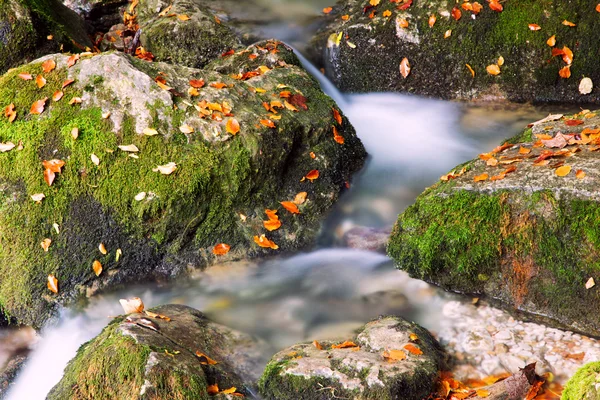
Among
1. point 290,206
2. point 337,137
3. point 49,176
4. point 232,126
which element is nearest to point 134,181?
point 49,176

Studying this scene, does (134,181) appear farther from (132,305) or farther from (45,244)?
(132,305)

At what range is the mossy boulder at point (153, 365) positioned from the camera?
131 inches

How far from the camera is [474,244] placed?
452 cm

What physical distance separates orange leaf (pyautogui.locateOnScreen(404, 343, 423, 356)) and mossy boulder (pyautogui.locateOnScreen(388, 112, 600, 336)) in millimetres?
947

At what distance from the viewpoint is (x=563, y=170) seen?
4410mm

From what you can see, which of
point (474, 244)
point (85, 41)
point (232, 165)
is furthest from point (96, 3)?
point (474, 244)

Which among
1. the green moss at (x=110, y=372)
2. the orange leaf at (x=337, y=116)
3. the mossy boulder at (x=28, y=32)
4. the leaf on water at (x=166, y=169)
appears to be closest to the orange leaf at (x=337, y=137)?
the orange leaf at (x=337, y=116)

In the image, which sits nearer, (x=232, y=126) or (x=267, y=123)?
(x=232, y=126)

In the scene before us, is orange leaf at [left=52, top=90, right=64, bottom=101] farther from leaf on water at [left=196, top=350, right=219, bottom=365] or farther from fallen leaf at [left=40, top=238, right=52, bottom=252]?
Answer: leaf on water at [left=196, top=350, right=219, bottom=365]

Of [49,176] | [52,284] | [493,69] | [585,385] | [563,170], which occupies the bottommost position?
[52,284]

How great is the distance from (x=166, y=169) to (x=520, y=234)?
9.58 feet

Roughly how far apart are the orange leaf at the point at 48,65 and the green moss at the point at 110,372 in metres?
2.76

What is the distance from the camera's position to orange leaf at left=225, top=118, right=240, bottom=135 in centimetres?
507

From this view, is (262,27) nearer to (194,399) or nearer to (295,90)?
(295,90)
